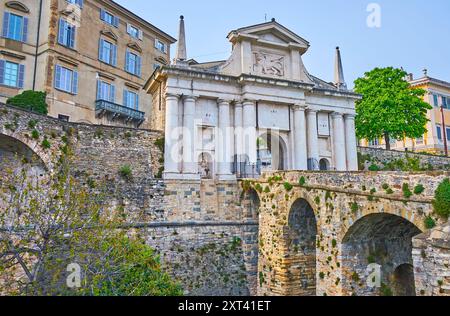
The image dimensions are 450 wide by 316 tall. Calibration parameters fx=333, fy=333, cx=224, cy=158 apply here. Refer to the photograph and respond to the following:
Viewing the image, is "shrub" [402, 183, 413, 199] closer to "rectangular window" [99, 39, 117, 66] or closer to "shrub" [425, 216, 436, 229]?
"shrub" [425, 216, 436, 229]

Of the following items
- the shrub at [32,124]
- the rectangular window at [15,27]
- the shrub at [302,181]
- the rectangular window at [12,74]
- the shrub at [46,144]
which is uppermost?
the rectangular window at [15,27]

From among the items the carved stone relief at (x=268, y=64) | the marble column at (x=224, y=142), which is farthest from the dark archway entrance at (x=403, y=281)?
the carved stone relief at (x=268, y=64)

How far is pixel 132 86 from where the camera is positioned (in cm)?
2888

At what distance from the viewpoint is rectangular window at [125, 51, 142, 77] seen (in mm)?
28764

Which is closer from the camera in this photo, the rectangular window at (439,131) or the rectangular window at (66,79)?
the rectangular window at (66,79)

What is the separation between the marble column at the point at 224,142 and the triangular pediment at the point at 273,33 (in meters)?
4.85

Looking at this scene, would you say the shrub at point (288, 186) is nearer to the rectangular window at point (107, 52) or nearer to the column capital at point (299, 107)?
the column capital at point (299, 107)

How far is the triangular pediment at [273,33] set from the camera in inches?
845

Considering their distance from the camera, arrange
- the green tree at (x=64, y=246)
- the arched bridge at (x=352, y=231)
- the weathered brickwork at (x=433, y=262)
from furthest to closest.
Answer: the arched bridge at (x=352, y=231)
the green tree at (x=64, y=246)
the weathered brickwork at (x=433, y=262)

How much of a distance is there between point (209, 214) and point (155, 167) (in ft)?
13.0

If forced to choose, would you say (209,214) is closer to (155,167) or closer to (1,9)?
(155,167)

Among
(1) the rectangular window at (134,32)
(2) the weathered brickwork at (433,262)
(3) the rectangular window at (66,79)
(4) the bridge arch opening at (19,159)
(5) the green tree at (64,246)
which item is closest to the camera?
(2) the weathered brickwork at (433,262)
